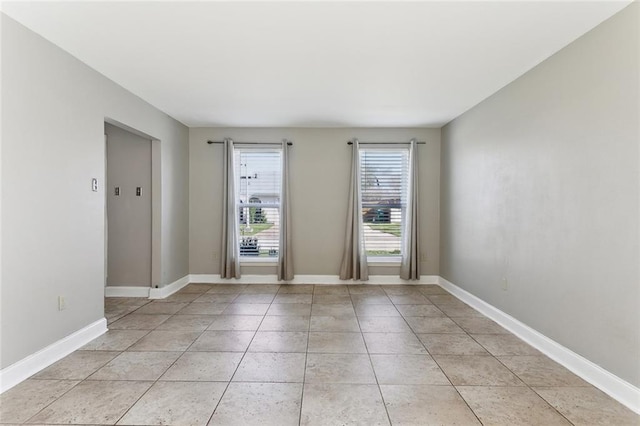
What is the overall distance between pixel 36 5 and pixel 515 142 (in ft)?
13.1

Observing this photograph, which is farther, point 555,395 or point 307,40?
point 307,40

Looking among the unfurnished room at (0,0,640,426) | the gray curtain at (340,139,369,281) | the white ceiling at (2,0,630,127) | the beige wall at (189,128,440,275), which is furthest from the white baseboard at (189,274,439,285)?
the white ceiling at (2,0,630,127)

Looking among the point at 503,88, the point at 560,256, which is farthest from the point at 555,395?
the point at 503,88

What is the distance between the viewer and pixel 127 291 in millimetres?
4625

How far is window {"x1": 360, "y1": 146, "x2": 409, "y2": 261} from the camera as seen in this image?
Answer: 546cm

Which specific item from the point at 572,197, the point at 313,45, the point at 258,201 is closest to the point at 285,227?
the point at 258,201

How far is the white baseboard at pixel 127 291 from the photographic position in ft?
15.1

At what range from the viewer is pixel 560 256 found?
106 inches

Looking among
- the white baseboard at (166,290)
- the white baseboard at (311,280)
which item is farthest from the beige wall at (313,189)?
the white baseboard at (166,290)

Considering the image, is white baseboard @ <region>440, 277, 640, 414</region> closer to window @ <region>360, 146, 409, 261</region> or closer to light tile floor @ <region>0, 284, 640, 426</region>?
light tile floor @ <region>0, 284, 640, 426</region>

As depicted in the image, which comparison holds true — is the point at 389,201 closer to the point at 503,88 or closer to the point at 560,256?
the point at 503,88

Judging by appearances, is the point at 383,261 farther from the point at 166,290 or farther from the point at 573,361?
the point at 166,290

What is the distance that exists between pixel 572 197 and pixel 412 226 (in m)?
2.76

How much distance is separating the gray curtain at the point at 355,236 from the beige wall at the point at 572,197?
180cm
